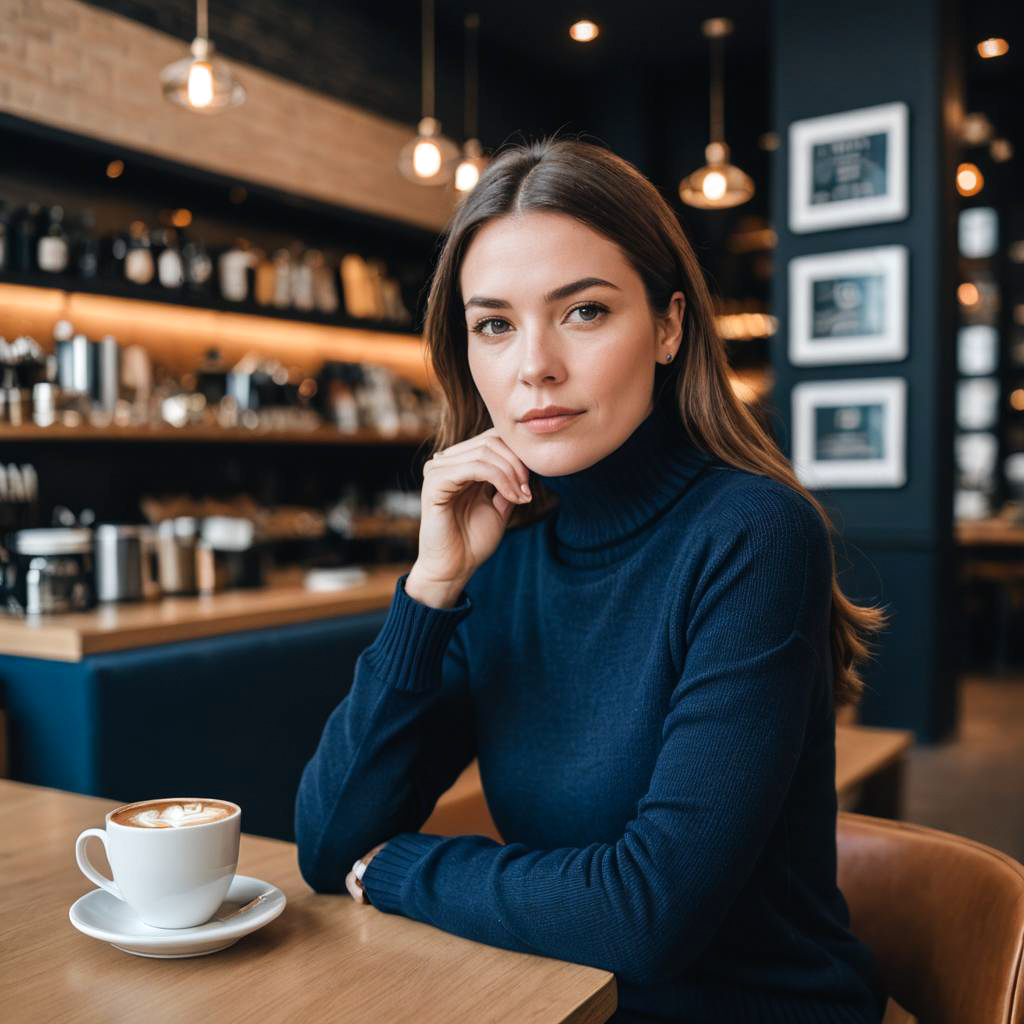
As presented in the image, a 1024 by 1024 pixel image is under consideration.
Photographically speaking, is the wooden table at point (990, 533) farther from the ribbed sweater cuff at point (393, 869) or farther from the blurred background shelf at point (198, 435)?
the ribbed sweater cuff at point (393, 869)

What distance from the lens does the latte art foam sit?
0.97m

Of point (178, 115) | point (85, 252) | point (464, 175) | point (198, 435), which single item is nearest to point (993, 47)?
point (464, 175)

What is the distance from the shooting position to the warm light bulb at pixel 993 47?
642cm

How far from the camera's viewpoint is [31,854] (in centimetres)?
123

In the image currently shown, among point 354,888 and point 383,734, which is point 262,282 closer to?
point 383,734

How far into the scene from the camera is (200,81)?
3.49 meters

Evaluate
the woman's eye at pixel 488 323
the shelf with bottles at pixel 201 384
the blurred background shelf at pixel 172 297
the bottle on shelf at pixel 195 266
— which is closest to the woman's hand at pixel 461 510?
the woman's eye at pixel 488 323

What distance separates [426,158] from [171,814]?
3713mm

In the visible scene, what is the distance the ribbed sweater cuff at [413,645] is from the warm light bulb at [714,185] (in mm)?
4312

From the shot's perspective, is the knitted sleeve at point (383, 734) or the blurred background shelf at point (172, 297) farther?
the blurred background shelf at point (172, 297)

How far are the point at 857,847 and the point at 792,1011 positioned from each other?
0.31 m

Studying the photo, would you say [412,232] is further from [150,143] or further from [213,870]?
[213,870]

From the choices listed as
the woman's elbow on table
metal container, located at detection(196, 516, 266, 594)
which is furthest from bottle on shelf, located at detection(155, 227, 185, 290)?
the woman's elbow on table

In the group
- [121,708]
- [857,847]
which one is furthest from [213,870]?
[121,708]
